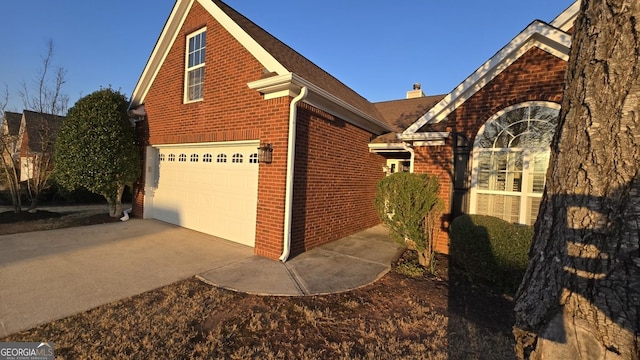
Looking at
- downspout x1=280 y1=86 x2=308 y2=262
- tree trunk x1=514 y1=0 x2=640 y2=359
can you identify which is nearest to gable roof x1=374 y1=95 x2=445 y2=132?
downspout x1=280 y1=86 x2=308 y2=262

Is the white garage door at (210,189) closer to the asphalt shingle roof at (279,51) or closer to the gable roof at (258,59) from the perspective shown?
the gable roof at (258,59)

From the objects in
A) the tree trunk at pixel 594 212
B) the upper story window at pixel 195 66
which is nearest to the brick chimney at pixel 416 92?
the upper story window at pixel 195 66

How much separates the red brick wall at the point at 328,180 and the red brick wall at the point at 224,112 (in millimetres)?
446

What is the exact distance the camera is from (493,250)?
14.4 ft

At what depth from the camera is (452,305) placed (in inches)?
152

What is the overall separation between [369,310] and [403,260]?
235cm

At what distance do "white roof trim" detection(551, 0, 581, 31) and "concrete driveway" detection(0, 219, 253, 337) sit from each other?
25.6ft

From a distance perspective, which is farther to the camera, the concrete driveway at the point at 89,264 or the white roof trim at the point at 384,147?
the white roof trim at the point at 384,147

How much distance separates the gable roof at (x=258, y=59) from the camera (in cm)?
545

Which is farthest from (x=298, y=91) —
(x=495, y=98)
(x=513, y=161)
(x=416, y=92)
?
(x=416, y=92)

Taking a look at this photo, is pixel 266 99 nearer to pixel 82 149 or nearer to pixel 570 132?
pixel 570 132

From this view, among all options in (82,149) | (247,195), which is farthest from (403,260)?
(82,149)

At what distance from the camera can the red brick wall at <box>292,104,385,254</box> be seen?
5.80 meters

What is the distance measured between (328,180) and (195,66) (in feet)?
17.2
